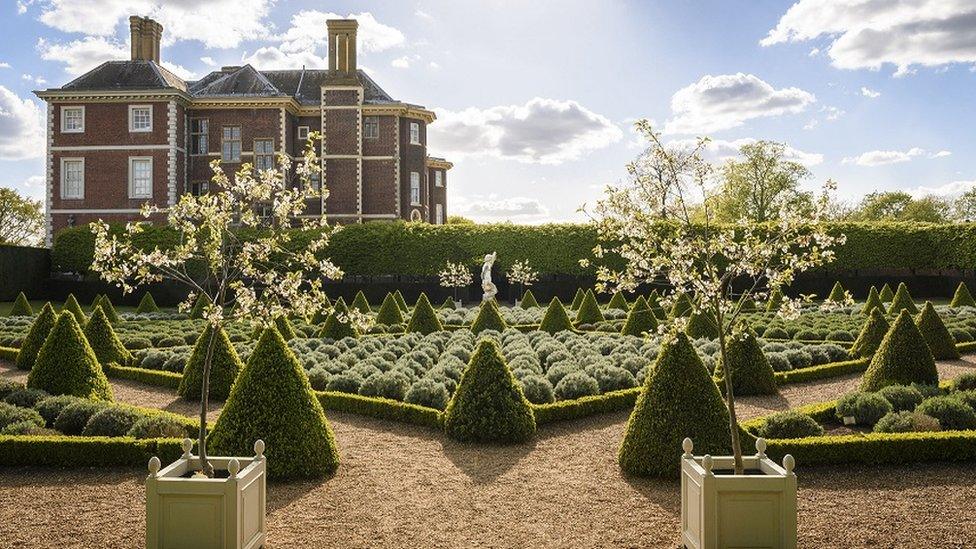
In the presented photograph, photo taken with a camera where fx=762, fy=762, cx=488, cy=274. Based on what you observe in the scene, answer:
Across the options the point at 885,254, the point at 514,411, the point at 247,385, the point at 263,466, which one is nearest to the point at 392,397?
the point at 514,411

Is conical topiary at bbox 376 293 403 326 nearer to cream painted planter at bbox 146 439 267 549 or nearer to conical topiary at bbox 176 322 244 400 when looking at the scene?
conical topiary at bbox 176 322 244 400

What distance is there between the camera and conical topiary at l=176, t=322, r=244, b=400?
12.5 metres

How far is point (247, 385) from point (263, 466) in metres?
1.96

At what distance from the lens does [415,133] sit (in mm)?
46375

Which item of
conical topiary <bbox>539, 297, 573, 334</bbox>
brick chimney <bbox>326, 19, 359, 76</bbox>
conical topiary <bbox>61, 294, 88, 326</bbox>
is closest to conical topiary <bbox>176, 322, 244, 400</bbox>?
conical topiary <bbox>61, 294, 88, 326</bbox>

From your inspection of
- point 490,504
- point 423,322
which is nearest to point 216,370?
point 490,504

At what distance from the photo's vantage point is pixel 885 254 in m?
37.7

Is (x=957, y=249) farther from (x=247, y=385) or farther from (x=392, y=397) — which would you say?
(x=247, y=385)

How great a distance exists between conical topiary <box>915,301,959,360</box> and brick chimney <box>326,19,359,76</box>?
3507 centimetres

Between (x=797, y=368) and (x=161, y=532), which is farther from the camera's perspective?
(x=797, y=368)

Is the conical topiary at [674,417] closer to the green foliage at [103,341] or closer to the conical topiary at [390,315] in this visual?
the green foliage at [103,341]

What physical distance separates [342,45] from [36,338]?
3207 centimetres

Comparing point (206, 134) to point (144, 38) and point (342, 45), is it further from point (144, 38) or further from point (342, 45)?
point (342, 45)

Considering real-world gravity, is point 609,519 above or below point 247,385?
below
